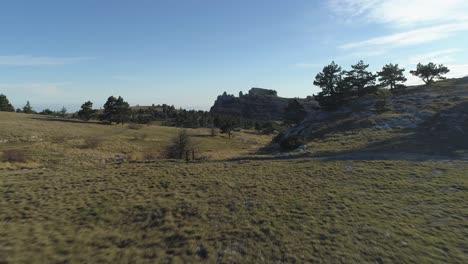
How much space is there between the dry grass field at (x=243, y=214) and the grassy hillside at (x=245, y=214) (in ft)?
0.21

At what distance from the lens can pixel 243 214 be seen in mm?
15719

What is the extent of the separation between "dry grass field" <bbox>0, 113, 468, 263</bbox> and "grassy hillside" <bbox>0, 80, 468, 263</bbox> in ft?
0.21

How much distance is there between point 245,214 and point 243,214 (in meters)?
0.12

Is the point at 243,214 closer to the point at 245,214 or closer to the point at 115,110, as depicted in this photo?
the point at 245,214

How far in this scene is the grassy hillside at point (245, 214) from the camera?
1157cm

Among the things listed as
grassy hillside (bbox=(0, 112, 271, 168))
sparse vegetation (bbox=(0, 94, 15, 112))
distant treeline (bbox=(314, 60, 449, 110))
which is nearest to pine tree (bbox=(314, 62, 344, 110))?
distant treeline (bbox=(314, 60, 449, 110))

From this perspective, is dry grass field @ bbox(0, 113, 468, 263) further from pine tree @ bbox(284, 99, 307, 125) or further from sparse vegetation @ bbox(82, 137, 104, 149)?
pine tree @ bbox(284, 99, 307, 125)

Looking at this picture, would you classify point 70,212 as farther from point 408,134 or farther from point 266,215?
point 408,134

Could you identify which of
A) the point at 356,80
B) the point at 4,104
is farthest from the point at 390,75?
the point at 4,104

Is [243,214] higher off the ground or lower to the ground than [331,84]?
lower

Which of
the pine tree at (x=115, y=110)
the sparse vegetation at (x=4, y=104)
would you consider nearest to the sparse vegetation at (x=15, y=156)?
the pine tree at (x=115, y=110)

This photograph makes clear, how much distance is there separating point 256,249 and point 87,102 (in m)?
106

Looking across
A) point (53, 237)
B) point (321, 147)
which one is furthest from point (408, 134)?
point (53, 237)

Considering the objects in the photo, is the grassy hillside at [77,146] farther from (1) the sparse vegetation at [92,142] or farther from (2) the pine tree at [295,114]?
(2) the pine tree at [295,114]
